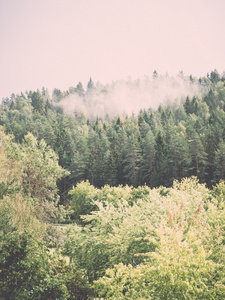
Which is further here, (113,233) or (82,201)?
(82,201)

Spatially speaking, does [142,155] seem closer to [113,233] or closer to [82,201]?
[82,201]

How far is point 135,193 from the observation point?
31.3m

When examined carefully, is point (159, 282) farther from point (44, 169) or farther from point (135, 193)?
point (135, 193)

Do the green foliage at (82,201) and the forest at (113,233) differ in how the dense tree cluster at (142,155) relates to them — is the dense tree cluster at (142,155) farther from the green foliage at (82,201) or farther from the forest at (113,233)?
the green foliage at (82,201)

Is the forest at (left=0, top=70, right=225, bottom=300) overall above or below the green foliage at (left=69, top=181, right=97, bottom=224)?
above

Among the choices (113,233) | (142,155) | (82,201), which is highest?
(142,155)

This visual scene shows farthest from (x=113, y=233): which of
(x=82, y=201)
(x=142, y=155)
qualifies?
(x=142, y=155)

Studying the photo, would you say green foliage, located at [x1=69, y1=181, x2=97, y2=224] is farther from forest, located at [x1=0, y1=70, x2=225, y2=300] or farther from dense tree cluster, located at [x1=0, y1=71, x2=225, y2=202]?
dense tree cluster, located at [x1=0, y1=71, x2=225, y2=202]

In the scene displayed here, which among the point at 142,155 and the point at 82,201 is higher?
the point at 142,155

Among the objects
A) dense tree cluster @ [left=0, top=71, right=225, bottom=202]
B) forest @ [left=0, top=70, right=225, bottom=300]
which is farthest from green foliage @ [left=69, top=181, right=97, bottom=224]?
dense tree cluster @ [left=0, top=71, right=225, bottom=202]

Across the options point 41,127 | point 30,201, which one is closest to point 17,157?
point 30,201

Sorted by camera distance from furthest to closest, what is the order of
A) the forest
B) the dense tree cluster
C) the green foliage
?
the dense tree cluster → the green foliage → the forest

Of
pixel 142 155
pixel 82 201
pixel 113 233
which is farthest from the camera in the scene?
pixel 142 155

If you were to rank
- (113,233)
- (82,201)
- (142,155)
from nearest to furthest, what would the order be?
(113,233) → (82,201) → (142,155)
